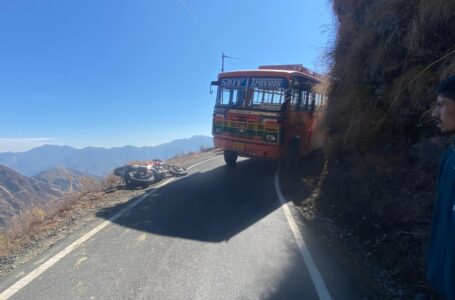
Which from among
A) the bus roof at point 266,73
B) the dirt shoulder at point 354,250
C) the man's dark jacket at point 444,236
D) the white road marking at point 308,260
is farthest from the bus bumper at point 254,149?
the man's dark jacket at point 444,236

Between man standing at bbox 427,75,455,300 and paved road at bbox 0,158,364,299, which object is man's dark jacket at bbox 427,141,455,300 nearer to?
man standing at bbox 427,75,455,300

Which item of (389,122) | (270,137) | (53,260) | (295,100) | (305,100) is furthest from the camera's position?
(305,100)

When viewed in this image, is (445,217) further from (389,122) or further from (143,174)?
(143,174)

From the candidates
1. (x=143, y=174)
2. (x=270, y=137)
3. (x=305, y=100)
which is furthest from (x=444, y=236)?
(x=305, y=100)

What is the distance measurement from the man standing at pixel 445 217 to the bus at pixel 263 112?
798cm

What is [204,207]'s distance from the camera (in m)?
7.15

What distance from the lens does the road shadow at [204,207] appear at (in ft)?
19.0

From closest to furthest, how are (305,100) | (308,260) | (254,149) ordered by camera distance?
(308,260) < (254,149) < (305,100)

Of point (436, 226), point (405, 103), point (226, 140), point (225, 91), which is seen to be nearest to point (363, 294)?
point (436, 226)

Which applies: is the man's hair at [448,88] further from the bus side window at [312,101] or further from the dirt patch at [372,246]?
the bus side window at [312,101]

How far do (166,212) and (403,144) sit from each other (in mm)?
4928

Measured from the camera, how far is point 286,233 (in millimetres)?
5766

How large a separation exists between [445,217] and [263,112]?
27.5ft

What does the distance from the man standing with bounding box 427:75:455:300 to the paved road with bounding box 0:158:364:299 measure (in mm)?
1838
